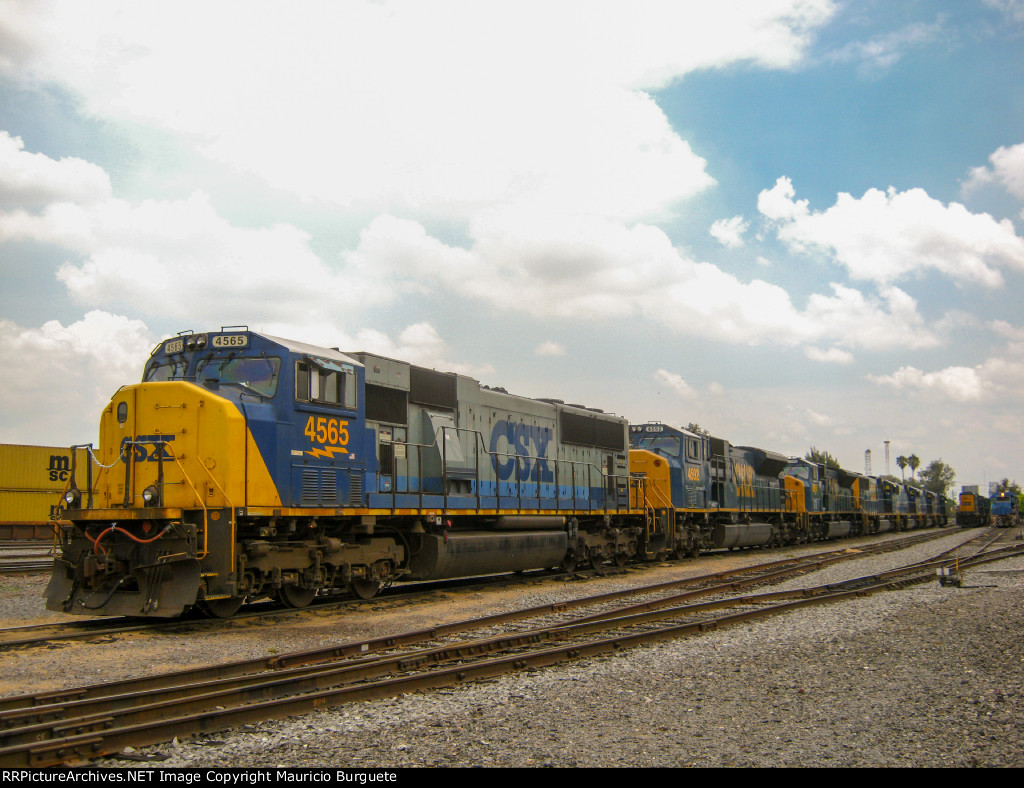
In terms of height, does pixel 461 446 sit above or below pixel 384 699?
above

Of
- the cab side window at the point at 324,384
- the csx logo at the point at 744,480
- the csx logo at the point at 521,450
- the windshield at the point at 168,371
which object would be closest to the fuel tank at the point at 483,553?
the csx logo at the point at 521,450

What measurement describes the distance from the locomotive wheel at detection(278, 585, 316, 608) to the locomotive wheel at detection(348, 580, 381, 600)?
3.11ft

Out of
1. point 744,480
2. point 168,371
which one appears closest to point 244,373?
point 168,371

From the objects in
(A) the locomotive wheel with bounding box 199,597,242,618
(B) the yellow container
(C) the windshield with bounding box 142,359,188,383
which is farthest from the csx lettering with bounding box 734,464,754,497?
(B) the yellow container

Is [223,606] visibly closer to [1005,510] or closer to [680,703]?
[680,703]

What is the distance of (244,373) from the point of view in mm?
11016

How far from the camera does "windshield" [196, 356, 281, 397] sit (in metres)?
10.9

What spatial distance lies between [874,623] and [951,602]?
261cm

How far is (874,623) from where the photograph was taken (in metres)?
10.4

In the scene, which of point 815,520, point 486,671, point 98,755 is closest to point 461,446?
point 486,671

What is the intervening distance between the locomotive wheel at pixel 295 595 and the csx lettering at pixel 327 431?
2.01m

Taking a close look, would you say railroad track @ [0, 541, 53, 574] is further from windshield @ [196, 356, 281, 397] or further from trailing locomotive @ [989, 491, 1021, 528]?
trailing locomotive @ [989, 491, 1021, 528]
